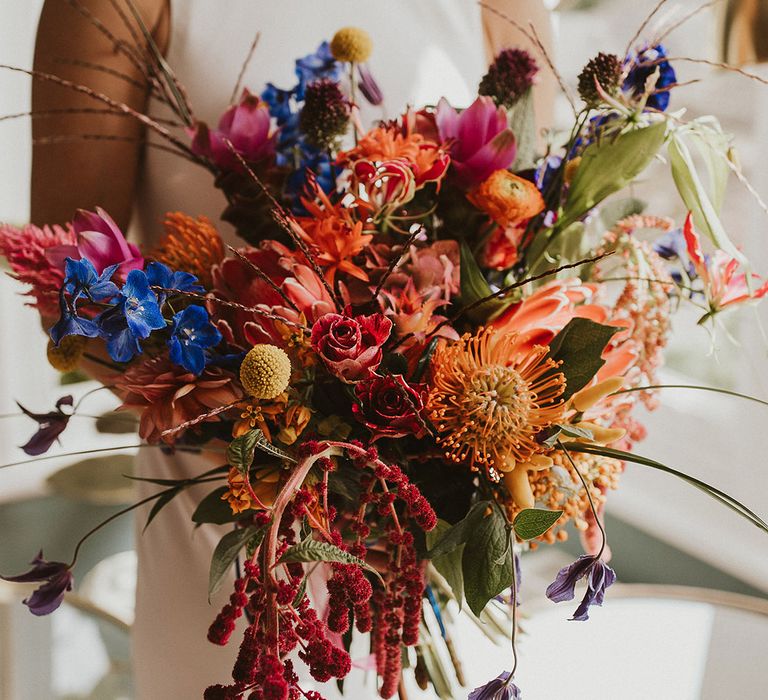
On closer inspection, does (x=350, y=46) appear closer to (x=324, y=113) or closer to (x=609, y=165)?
(x=324, y=113)

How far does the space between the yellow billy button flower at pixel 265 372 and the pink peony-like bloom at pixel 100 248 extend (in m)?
0.10

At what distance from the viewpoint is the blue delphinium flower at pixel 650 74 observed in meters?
0.53

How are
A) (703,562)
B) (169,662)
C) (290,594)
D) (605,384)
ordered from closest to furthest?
(290,594) < (605,384) < (169,662) < (703,562)

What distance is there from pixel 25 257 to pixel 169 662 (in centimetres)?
49

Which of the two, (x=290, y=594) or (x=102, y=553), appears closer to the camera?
(x=290, y=594)

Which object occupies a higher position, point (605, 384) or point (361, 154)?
point (361, 154)

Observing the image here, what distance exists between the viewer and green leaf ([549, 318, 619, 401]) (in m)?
0.43

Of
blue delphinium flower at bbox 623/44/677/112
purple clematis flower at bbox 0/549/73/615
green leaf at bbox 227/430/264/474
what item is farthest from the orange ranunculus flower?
purple clematis flower at bbox 0/549/73/615

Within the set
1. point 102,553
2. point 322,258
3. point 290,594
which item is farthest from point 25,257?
point 102,553

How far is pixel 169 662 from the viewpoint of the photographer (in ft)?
2.56

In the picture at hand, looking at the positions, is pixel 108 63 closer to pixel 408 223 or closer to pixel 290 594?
pixel 408 223

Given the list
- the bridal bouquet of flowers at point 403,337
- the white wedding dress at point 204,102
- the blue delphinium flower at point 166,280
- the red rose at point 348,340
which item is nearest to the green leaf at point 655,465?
the bridal bouquet of flowers at point 403,337

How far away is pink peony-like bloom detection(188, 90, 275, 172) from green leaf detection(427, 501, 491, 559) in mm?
305

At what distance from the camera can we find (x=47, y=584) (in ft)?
1.59
